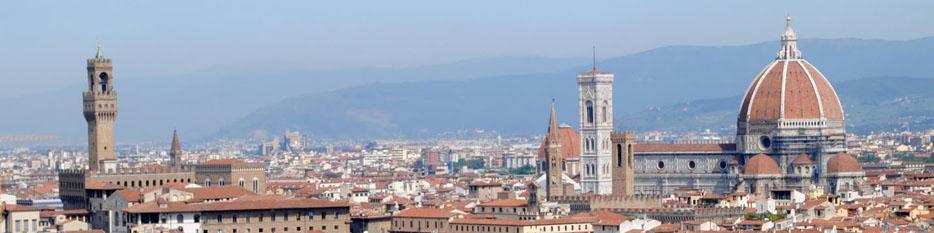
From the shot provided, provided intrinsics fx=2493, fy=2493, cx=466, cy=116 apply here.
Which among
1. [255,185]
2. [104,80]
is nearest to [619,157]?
[255,185]

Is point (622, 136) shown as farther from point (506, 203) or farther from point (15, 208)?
point (15, 208)

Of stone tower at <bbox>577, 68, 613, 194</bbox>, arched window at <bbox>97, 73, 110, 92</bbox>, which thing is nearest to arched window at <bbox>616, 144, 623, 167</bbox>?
stone tower at <bbox>577, 68, 613, 194</bbox>

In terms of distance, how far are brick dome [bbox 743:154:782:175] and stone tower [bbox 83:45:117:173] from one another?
111ft

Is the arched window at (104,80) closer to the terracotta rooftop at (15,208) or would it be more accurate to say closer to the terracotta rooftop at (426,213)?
the terracotta rooftop at (15,208)

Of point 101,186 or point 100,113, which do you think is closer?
point 101,186

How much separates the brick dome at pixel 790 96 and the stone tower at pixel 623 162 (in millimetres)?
9553

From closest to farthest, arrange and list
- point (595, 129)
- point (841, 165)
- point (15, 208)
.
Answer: point (15, 208) < point (841, 165) < point (595, 129)

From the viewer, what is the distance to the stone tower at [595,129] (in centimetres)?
13100

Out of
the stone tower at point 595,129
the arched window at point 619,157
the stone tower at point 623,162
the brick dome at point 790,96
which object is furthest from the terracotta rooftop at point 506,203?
the brick dome at point 790,96

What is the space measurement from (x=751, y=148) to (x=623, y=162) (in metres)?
9.96

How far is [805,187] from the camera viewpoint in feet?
404

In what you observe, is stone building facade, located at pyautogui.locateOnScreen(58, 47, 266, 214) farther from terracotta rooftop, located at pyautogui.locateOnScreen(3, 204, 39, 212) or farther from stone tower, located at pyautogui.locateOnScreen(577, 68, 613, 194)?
stone tower, located at pyautogui.locateOnScreen(577, 68, 613, 194)

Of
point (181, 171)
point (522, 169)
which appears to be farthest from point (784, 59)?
point (522, 169)

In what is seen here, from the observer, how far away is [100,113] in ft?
349
